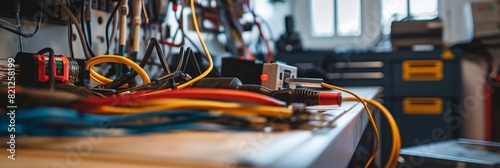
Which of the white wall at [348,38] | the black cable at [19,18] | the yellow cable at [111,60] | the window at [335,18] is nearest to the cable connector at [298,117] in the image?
the yellow cable at [111,60]

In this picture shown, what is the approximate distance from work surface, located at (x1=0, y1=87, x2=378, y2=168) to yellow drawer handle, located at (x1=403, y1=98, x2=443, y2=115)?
1751 millimetres

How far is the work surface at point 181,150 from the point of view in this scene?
23cm

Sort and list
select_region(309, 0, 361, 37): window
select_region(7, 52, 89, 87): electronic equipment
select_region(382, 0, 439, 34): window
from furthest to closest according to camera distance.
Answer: select_region(309, 0, 361, 37): window
select_region(382, 0, 439, 34): window
select_region(7, 52, 89, 87): electronic equipment

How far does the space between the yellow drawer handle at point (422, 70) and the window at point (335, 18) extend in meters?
0.56

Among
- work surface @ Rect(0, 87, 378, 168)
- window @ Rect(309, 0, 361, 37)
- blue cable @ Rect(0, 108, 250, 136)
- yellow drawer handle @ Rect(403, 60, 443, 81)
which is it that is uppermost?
window @ Rect(309, 0, 361, 37)

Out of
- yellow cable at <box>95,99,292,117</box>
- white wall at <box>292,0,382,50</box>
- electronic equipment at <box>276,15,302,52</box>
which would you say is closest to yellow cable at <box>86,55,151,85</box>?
yellow cable at <box>95,99,292,117</box>

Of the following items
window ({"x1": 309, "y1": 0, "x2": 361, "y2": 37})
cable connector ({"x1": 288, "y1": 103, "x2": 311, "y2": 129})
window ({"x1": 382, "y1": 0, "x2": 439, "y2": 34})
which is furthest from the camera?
window ({"x1": 309, "y1": 0, "x2": 361, "y2": 37})

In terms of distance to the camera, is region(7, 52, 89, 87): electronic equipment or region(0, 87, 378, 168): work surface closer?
region(0, 87, 378, 168): work surface

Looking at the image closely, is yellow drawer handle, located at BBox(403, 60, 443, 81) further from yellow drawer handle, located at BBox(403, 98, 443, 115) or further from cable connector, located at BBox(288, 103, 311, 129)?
cable connector, located at BBox(288, 103, 311, 129)

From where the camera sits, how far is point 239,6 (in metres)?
1.68

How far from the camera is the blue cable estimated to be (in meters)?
0.28

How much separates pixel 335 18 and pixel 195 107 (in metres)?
2.30

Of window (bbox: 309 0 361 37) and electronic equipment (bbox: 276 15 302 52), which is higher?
window (bbox: 309 0 361 37)

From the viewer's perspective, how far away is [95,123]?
294 millimetres
